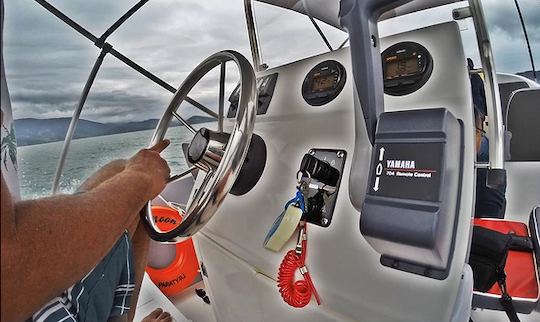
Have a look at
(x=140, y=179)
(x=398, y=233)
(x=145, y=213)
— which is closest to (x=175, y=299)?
(x=145, y=213)

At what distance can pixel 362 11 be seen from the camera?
0.71m

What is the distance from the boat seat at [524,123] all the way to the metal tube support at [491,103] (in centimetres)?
155

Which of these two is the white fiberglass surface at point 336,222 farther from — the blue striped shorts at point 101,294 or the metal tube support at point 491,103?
the blue striped shorts at point 101,294

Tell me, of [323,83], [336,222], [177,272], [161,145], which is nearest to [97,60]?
[177,272]

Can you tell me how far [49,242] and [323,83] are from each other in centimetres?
84

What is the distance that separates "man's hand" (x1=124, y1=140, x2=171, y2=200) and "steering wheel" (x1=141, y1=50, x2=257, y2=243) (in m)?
0.06

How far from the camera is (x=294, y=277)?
0.97m

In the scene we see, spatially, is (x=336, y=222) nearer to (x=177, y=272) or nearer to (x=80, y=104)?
(x=177, y=272)

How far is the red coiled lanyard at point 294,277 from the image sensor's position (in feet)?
3.06

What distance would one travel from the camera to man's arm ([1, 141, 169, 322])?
42 centimetres

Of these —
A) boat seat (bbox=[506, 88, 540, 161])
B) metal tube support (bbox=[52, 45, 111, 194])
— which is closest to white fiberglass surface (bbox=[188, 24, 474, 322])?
metal tube support (bbox=[52, 45, 111, 194])

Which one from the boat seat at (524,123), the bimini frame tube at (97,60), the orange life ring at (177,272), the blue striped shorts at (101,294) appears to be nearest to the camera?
the blue striped shorts at (101,294)

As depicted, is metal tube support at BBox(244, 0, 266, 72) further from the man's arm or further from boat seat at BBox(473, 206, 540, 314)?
the man's arm

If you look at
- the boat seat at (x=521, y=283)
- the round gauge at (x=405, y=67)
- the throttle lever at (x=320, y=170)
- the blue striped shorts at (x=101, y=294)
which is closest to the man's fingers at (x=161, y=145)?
the blue striped shorts at (x=101, y=294)
